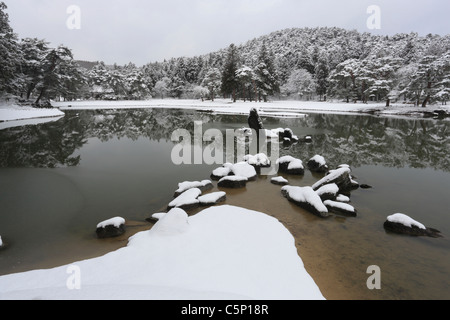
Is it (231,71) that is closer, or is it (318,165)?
(318,165)

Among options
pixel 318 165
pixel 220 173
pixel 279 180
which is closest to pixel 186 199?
pixel 220 173

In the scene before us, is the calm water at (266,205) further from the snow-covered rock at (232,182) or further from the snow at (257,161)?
the snow at (257,161)

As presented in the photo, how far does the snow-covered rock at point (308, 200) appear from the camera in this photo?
277 inches

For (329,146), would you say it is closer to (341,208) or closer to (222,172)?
(222,172)

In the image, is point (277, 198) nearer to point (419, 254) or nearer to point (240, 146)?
point (419, 254)

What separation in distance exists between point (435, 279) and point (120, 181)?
9.87 meters

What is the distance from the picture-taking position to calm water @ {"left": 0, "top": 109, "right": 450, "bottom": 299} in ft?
15.7

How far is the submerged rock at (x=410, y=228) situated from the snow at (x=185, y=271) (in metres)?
2.89

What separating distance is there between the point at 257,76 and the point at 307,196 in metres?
50.3

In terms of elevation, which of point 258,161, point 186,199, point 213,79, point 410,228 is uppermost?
point 213,79

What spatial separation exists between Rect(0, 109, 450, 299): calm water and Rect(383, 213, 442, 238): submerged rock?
0.23 m

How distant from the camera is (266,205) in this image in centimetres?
779

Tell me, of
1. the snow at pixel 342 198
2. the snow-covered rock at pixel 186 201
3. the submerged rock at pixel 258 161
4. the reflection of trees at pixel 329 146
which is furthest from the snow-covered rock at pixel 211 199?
the reflection of trees at pixel 329 146

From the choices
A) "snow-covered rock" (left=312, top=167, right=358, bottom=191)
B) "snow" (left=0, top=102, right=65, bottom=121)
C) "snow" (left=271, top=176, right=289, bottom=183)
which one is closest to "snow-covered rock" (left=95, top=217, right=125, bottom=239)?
"snow" (left=271, top=176, right=289, bottom=183)
